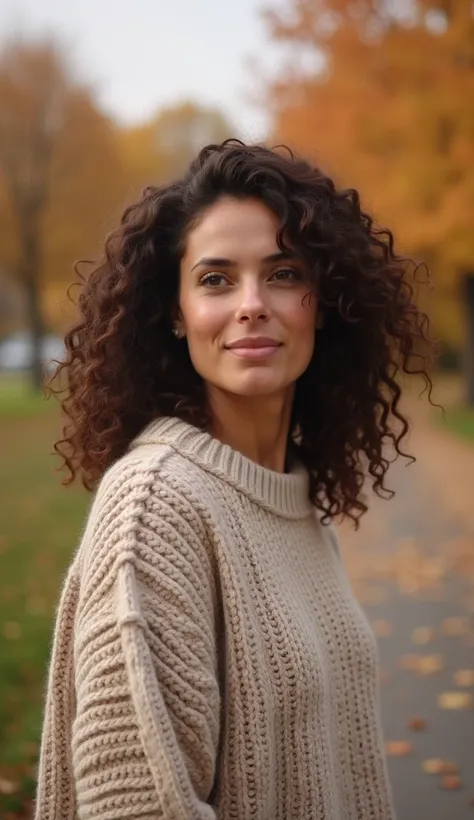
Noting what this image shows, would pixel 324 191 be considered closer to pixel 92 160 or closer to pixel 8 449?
pixel 8 449

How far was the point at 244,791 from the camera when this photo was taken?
5.67ft

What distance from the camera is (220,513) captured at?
1806 millimetres

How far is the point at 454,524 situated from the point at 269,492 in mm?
7086

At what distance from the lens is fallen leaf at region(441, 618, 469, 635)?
5.52 m

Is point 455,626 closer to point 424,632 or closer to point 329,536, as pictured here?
point 424,632

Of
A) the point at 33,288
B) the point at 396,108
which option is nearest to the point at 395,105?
the point at 396,108

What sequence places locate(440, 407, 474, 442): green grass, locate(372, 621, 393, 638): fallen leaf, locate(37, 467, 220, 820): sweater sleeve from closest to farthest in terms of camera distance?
1. locate(37, 467, 220, 820): sweater sleeve
2. locate(372, 621, 393, 638): fallen leaf
3. locate(440, 407, 474, 442): green grass

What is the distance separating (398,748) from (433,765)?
0.19 metres

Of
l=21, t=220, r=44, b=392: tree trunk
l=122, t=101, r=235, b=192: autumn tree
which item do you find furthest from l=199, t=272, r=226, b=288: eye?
l=122, t=101, r=235, b=192: autumn tree

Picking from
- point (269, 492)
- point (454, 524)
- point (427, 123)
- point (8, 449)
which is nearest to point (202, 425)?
point (269, 492)

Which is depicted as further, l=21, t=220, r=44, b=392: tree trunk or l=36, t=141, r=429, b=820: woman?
l=21, t=220, r=44, b=392: tree trunk

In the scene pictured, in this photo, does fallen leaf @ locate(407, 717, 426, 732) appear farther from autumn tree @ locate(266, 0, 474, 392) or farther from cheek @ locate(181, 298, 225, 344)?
autumn tree @ locate(266, 0, 474, 392)

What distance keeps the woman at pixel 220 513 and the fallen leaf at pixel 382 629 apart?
3.27 metres

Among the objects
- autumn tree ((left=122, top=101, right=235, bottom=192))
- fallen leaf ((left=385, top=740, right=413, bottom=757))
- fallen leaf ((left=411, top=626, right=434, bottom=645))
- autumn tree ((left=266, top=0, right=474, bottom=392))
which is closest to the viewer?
fallen leaf ((left=385, top=740, right=413, bottom=757))
